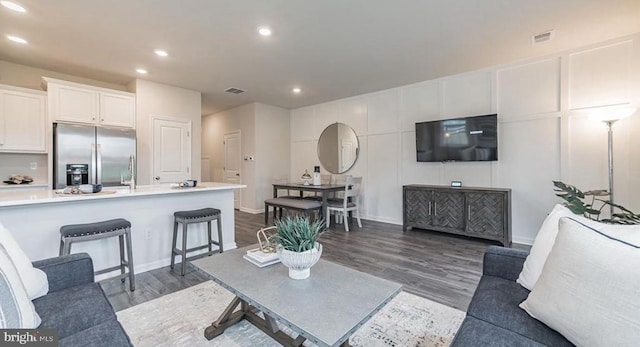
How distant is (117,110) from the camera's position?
4383mm

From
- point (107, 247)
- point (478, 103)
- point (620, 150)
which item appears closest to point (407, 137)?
point (478, 103)

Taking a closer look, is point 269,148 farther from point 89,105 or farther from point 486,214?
point 486,214

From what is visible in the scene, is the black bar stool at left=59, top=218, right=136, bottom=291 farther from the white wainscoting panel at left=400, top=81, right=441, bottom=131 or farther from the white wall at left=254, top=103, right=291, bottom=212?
the white wainscoting panel at left=400, top=81, right=441, bottom=131

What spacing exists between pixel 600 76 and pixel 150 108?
21.9ft

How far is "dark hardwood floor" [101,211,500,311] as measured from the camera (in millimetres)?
2438

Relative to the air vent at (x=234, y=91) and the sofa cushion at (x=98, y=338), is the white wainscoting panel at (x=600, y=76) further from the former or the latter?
the air vent at (x=234, y=91)

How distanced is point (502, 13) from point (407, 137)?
259 centimetres

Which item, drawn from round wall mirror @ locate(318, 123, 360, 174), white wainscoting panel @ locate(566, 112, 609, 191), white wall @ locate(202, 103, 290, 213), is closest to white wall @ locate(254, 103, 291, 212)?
white wall @ locate(202, 103, 290, 213)

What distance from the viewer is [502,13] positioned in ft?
8.70

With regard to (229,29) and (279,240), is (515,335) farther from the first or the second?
(229,29)

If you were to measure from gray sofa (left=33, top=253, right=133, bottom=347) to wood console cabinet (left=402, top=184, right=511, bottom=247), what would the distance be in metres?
4.16

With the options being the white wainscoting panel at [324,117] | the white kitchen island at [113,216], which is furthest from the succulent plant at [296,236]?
the white wainscoting panel at [324,117]

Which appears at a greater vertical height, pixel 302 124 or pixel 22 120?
pixel 302 124

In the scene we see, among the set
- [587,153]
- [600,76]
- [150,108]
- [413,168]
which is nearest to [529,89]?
[600,76]
